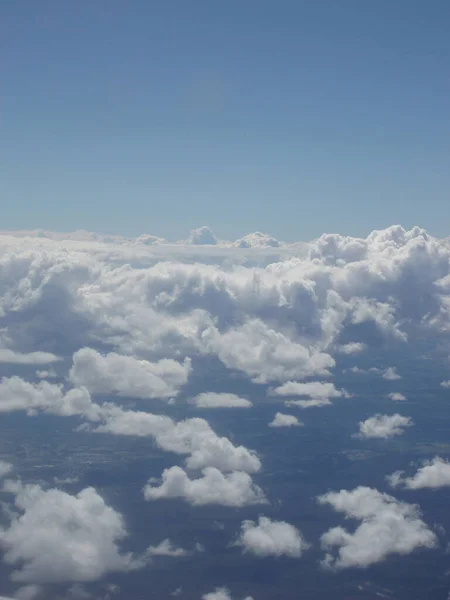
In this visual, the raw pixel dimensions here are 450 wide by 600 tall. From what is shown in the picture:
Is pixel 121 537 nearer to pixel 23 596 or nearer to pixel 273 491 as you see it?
pixel 23 596

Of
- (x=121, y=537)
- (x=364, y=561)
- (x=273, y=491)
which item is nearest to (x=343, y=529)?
(x=364, y=561)

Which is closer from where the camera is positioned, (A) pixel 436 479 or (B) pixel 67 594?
(B) pixel 67 594

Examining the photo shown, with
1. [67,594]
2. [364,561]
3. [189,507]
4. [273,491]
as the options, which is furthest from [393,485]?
[67,594]

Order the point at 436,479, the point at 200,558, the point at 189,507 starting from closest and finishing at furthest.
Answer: the point at 200,558, the point at 189,507, the point at 436,479

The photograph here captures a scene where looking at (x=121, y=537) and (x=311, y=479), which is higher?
(x=311, y=479)

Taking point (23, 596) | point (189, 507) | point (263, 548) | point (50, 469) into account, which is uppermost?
point (50, 469)

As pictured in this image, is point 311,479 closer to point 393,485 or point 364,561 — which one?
point 393,485

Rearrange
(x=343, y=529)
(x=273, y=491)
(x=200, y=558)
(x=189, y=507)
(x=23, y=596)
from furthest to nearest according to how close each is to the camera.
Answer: (x=273, y=491) < (x=189, y=507) < (x=343, y=529) < (x=200, y=558) < (x=23, y=596)

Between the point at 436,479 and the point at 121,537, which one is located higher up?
the point at 436,479

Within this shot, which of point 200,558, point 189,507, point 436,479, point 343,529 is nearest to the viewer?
point 200,558
